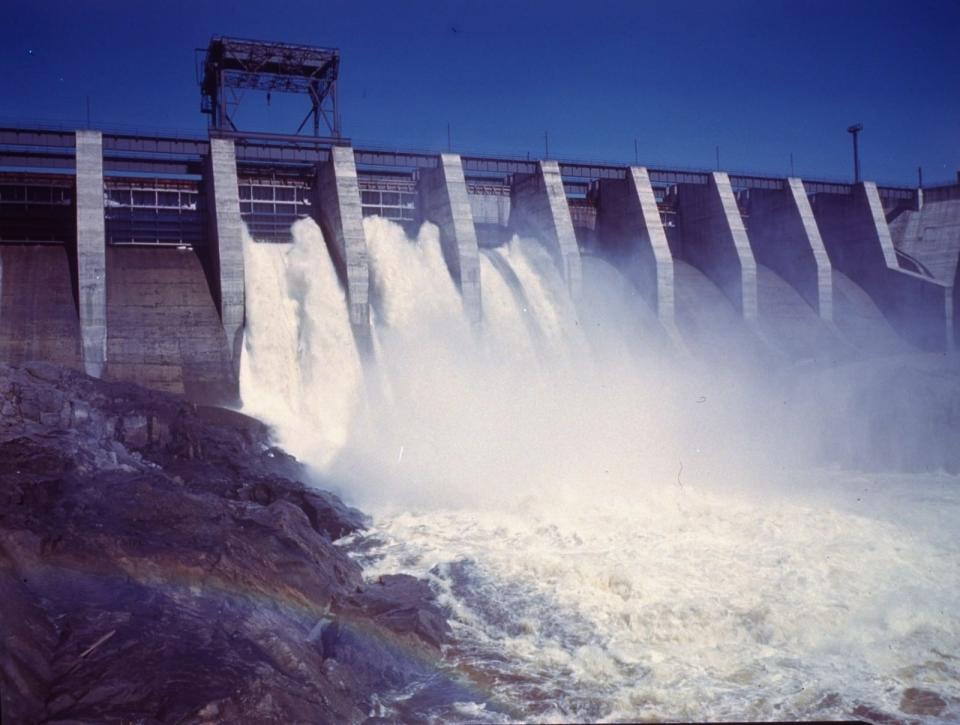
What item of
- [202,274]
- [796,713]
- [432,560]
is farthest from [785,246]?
[796,713]

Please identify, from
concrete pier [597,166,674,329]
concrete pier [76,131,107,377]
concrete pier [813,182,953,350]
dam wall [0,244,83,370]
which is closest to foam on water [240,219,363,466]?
concrete pier [76,131,107,377]

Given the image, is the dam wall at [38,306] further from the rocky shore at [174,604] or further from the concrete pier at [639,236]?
the concrete pier at [639,236]

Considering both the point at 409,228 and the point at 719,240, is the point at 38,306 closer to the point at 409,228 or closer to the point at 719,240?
the point at 409,228

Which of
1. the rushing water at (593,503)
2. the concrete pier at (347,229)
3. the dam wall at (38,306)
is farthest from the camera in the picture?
the concrete pier at (347,229)

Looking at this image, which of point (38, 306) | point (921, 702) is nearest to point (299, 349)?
point (38, 306)

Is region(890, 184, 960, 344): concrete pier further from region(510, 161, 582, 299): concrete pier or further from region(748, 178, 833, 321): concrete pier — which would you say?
region(510, 161, 582, 299): concrete pier

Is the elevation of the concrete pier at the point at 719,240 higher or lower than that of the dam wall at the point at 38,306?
higher

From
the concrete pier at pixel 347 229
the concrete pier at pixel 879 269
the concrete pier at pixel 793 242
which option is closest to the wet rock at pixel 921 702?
the concrete pier at pixel 347 229
